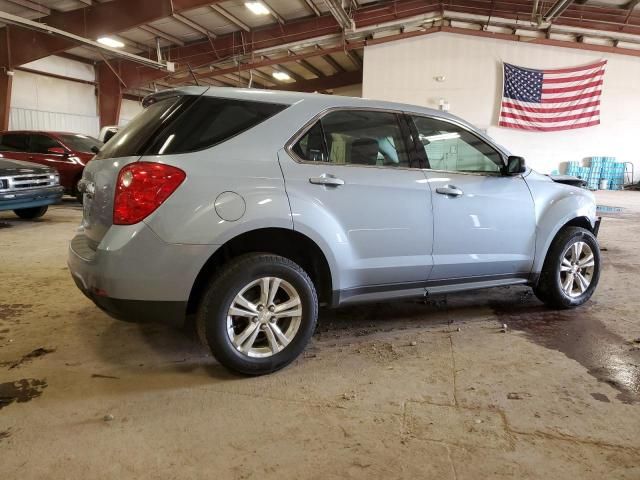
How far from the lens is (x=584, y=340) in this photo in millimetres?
3268

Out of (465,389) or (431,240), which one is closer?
(465,389)

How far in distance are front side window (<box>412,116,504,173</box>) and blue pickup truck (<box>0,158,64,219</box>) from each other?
21.5ft

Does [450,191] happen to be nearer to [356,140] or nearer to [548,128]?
[356,140]

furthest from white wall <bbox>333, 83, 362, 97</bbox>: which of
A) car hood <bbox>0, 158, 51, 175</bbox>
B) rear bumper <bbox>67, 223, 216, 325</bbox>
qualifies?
rear bumper <bbox>67, 223, 216, 325</bbox>

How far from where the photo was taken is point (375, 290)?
3.01 meters

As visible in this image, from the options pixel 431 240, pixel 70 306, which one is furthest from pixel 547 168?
pixel 70 306

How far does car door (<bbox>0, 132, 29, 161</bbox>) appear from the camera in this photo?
989 centimetres

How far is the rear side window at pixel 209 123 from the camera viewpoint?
2451 mm

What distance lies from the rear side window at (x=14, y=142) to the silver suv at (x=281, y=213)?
8.78 m

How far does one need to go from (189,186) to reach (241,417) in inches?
45.4

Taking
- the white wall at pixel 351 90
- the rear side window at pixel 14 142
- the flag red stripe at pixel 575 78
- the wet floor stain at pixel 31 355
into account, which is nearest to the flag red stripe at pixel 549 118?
the flag red stripe at pixel 575 78

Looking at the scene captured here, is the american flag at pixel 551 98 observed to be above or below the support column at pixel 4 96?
above

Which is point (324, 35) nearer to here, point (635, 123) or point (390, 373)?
point (635, 123)

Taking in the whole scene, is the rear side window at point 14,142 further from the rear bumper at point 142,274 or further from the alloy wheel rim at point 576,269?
the alloy wheel rim at point 576,269
